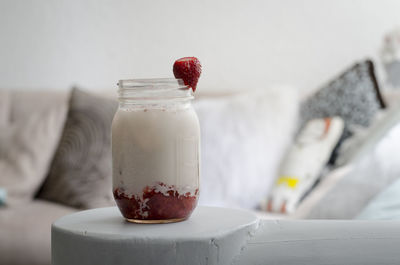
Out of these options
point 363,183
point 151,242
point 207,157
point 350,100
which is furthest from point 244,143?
point 151,242

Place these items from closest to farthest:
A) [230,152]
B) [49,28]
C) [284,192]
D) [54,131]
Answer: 1. [284,192]
2. [230,152]
3. [54,131]
4. [49,28]

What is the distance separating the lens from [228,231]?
64 centimetres

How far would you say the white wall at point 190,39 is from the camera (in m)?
2.80

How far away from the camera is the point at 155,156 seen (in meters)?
0.68

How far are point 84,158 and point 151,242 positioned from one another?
164 cm

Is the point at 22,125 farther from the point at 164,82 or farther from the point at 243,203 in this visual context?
the point at 164,82

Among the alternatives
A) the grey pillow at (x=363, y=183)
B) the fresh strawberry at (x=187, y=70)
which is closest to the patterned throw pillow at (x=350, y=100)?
the grey pillow at (x=363, y=183)

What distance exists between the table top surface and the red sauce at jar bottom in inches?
0.5

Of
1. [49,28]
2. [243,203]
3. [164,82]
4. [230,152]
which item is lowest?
[243,203]

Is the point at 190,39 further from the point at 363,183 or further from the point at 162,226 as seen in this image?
the point at 162,226

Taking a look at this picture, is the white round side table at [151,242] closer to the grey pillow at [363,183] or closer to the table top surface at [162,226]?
the table top surface at [162,226]

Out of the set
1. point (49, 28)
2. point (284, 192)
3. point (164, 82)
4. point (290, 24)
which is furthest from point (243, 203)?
point (49, 28)

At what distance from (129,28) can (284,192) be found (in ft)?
4.83

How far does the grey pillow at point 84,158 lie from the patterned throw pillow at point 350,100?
0.75 metres
